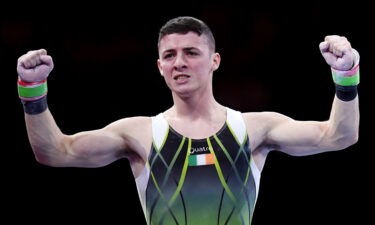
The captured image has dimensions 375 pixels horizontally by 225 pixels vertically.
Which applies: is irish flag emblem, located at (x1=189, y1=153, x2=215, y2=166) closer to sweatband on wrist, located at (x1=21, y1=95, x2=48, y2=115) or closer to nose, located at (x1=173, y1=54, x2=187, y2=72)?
nose, located at (x1=173, y1=54, x2=187, y2=72)

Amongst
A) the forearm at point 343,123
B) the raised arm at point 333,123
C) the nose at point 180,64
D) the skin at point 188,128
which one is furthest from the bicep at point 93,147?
the forearm at point 343,123

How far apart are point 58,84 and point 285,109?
1.84 metres

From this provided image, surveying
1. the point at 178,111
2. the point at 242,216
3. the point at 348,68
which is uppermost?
the point at 348,68

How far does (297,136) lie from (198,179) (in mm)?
611

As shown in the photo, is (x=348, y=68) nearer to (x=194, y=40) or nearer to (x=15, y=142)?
(x=194, y=40)

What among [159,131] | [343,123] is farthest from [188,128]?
[343,123]

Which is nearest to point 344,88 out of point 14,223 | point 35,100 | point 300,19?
point 35,100

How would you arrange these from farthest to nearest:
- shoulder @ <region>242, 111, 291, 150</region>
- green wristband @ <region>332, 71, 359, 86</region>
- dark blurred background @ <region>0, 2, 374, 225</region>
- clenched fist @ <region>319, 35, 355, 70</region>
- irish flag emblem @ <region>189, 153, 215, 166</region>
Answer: dark blurred background @ <region>0, 2, 374, 225</region>, shoulder @ <region>242, 111, 291, 150</region>, irish flag emblem @ <region>189, 153, 215, 166</region>, green wristband @ <region>332, 71, 359, 86</region>, clenched fist @ <region>319, 35, 355, 70</region>

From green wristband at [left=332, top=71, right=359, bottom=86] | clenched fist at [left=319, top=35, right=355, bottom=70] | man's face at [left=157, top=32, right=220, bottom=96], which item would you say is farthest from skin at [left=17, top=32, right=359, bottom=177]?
clenched fist at [left=319, top=35, right=355, bottom=70]

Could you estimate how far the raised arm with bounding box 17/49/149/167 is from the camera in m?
3.10

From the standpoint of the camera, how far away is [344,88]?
3.15 metres

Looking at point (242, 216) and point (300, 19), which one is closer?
point (242, 216)

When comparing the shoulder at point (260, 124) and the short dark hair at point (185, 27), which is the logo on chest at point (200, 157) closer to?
the shoulder at point (260, 124)

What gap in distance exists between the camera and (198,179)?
332 centimetres
